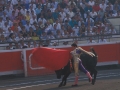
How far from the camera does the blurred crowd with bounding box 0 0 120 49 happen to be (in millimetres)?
20625

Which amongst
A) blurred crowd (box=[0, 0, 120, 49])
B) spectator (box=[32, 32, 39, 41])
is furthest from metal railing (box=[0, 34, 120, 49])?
spectator (box=[32, 32, 39, 41])

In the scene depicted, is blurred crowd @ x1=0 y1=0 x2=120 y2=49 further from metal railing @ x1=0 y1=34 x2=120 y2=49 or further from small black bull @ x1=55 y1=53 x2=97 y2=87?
small black bull @ x1=55 y1=53 x2=97 y2=87

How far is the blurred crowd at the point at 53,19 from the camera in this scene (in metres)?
20.6

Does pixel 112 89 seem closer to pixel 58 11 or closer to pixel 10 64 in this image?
pixel 10 64

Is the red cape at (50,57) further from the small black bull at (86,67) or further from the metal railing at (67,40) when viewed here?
the metal railing at (67,40)

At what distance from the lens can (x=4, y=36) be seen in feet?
64.7

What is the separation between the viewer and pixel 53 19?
22859mm

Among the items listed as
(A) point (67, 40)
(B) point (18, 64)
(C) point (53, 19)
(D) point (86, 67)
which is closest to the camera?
(D) point (86, 67)

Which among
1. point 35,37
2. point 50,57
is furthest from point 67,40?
point 50,57

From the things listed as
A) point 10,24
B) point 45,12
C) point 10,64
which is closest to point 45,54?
point 10,64

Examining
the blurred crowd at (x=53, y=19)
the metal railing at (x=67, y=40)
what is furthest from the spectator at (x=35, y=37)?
the metal railing at (x=67, y=40)

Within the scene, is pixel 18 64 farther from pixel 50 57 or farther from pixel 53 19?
pixel 53 19

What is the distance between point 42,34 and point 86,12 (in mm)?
4656

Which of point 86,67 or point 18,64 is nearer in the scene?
point 86,67
